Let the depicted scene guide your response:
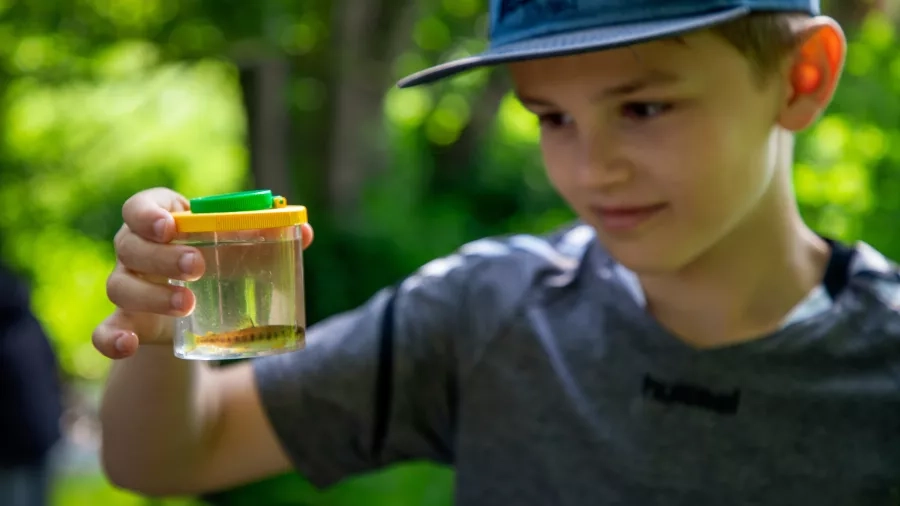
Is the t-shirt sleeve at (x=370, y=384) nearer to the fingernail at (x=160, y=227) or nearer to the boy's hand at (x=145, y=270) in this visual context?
the boy's hand at (x=145, y=270)

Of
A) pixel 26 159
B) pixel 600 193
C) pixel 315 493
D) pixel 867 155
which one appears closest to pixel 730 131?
pixel 600 193

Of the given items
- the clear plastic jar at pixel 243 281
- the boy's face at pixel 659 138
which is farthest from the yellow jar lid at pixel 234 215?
the boy's face at pixel 659 138

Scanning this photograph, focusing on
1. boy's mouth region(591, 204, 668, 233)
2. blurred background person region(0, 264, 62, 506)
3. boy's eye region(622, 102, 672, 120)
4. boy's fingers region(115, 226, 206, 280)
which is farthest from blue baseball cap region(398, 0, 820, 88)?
blurred background person region(0, 264, 62, 506)

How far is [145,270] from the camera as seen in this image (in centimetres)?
112

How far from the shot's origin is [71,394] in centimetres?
772

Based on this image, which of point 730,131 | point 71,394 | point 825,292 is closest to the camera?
point 730,131

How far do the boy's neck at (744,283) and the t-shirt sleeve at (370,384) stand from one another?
0.37 m

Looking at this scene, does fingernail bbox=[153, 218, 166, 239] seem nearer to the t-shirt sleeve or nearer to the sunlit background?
the t-shirt sleeve

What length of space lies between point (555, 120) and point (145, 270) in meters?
0.64

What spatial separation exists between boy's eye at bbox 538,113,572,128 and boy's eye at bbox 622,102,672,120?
3.5 inches

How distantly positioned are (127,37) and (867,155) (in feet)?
8.55

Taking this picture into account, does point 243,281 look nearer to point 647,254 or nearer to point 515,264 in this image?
point 647,254

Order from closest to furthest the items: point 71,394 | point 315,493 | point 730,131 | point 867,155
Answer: point 730,131 → point 867,155 → point 315,493 → point 71,394

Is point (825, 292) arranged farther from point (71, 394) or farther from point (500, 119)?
point (71, 394)
